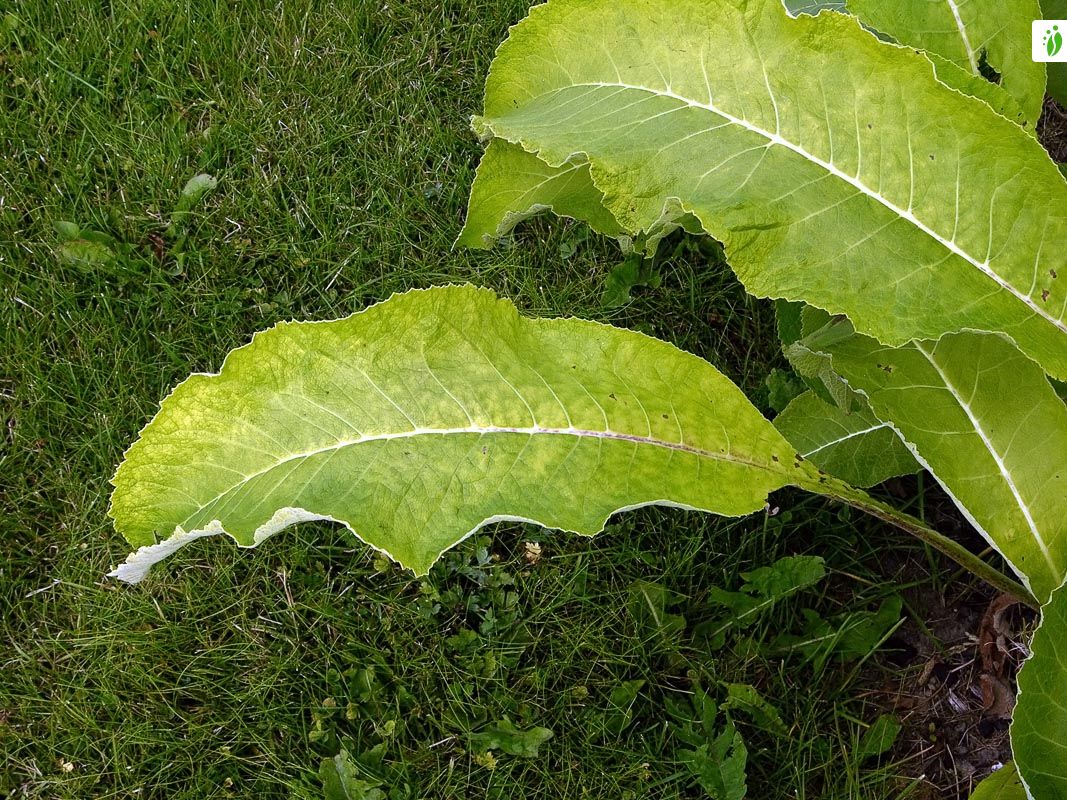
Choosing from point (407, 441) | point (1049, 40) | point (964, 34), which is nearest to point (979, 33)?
point (964, 34)

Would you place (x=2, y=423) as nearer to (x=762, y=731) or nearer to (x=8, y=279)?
(x=8, y=279)

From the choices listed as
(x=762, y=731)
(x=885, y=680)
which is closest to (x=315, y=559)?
(x=762, y=731)

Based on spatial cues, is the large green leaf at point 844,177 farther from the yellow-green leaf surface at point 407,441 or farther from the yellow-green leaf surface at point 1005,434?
the yellow-green leaf surface at point 407,441

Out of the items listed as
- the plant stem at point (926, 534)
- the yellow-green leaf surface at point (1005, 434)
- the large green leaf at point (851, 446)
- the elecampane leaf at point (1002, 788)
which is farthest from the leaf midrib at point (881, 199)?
the elecampane leaf at point (1002, 788)

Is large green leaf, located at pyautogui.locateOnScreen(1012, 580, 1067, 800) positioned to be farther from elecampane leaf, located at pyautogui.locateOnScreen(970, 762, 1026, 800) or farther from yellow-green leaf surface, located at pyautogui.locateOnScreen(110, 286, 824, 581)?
yellow-green leaf surface, located at pyautogui.locateOnScreen(110, 286, 824, 581)

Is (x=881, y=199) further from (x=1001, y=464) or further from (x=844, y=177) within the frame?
(x=1001, y=464)

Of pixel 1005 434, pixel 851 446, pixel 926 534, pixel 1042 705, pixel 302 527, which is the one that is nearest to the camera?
pixel 1042 705

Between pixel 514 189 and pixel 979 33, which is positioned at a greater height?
pixel 979 33
